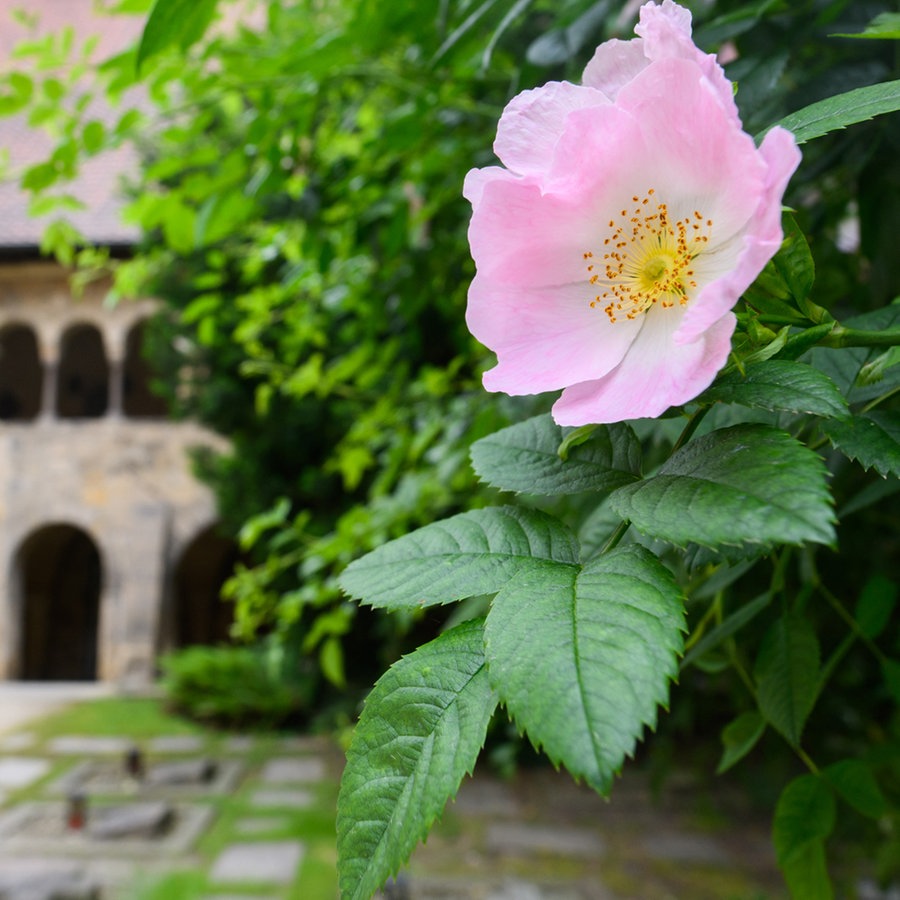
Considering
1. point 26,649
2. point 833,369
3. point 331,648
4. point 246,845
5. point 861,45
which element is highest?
point 861,45

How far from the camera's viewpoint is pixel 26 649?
1012 centimetres

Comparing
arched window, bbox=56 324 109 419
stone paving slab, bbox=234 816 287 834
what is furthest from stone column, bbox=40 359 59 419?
stone paving slab, bbox=234 816 287 834

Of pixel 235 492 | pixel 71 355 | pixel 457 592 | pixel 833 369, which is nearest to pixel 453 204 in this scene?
pixel 833 369

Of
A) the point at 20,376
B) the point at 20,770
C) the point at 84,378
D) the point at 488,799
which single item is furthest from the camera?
the point at 84,378

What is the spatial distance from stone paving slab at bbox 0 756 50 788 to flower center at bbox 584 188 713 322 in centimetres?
547

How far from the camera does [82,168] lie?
1002cm

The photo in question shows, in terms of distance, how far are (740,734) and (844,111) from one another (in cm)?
51

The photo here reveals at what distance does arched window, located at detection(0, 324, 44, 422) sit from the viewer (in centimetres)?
1113

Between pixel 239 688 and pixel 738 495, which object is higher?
pixel 738 495

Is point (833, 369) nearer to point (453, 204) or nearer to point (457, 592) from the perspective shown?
point (457, 592)

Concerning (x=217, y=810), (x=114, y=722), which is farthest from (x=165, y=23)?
(x=114, y=722)

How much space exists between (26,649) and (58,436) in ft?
9.88

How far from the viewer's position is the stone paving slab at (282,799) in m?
4.53

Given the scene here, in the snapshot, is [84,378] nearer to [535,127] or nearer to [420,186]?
[420,186]
